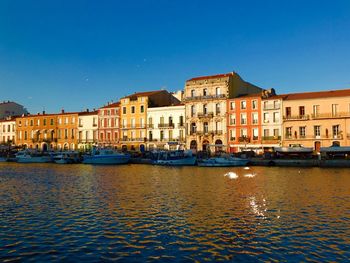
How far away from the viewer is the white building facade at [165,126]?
72812mm

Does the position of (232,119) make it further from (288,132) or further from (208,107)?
(288,132)

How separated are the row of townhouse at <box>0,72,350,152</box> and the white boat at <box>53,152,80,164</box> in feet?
35.4

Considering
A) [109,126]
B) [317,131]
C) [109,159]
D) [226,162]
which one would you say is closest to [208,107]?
[226,162]

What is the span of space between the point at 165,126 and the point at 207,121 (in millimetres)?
9547

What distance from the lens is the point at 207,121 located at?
228ft

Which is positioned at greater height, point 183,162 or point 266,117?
point 266,117

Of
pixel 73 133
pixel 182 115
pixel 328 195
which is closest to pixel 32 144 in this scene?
pixel 73 133

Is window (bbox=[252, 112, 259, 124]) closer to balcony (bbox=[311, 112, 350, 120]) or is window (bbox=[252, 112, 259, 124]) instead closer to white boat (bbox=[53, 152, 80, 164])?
balcony (bbox=[311, 112, 350, 120])

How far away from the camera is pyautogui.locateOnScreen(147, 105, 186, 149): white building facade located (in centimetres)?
7281

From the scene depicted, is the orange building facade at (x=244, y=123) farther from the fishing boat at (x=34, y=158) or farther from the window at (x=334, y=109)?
the fishing boat at (x=34, y=158)

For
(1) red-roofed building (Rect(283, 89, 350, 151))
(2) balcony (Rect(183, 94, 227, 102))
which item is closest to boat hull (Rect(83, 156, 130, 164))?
(2) balcony (Rect(183, 94, 227, 102))

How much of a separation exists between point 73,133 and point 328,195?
72.6 meters

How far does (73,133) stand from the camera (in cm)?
8675

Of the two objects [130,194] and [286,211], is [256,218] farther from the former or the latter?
[130,194]
